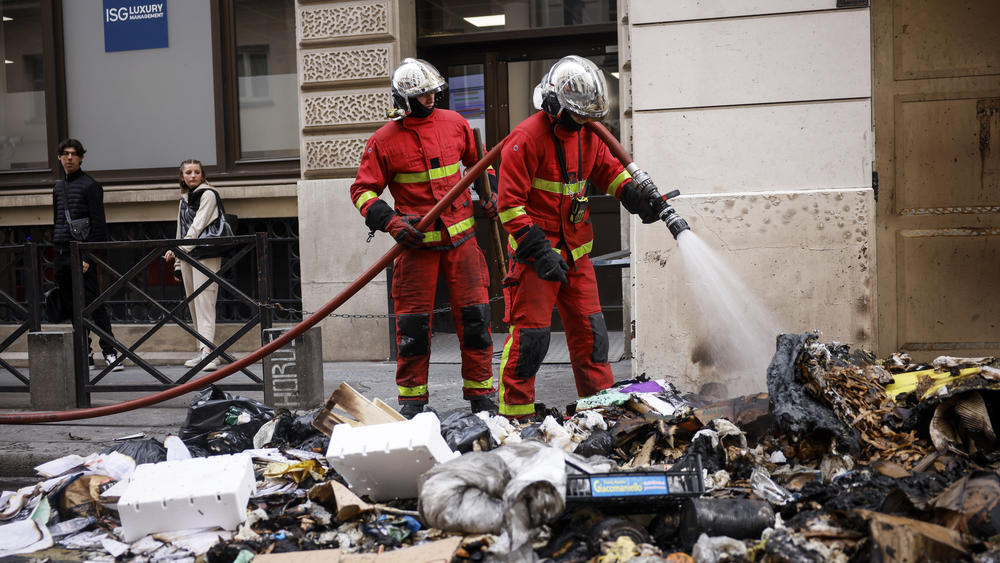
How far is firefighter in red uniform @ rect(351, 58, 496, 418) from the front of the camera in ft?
16.7

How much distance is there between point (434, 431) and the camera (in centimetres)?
382

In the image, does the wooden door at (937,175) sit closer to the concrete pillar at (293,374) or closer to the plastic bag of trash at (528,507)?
the plastic bag of trash at (528,507)

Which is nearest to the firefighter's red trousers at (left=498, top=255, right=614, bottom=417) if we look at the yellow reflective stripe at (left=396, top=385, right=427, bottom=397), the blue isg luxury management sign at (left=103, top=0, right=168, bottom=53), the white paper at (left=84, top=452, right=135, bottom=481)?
the yellow reflective stripe at (left=396, top=385, right=427, bottom=397)

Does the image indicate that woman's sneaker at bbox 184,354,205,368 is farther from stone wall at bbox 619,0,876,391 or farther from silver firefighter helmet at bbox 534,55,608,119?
silver firefighter helmet at bbox 534,55,608,119

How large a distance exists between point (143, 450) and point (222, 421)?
451 millimetres

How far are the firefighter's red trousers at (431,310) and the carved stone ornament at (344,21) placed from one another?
11.8 feet

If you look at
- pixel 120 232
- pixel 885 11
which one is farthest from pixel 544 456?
pixel 120 232

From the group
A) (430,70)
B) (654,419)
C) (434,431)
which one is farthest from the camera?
(430,70)

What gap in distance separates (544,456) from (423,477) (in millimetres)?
480

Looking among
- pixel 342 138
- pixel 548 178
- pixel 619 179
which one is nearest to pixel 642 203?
pixel 619 179

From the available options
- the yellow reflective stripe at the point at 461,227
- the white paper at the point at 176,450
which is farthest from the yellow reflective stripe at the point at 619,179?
the white paper at the point at 176,450

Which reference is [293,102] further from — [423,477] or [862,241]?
[423,477]

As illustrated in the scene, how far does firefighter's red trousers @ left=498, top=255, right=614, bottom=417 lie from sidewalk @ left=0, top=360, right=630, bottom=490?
31.6 inches

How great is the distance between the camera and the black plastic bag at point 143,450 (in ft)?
15.1
